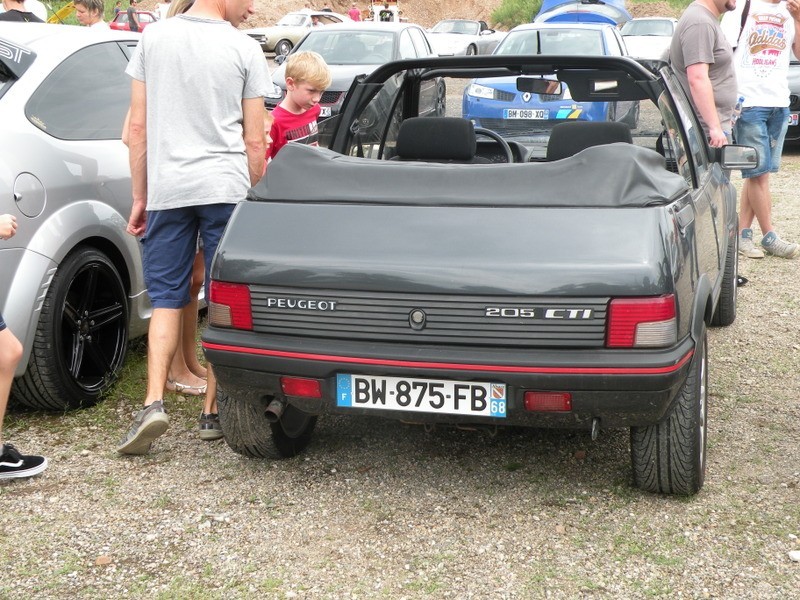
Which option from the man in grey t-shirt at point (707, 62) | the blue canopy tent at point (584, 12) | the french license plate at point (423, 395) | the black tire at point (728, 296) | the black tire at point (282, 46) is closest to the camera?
the french license plate at point (423, 395)

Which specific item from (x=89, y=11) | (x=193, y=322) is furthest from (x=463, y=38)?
(x=193, y=322)

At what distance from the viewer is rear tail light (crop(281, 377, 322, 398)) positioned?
10.3 ft

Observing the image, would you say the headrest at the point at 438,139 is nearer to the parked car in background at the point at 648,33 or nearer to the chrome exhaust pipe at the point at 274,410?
the chrome exhaust pipe at the point at 274,410

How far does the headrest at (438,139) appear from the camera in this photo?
13.5ft

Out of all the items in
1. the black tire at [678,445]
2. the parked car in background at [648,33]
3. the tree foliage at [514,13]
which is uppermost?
the black tire at [678,445]

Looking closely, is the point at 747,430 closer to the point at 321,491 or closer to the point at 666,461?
the point at 666,461

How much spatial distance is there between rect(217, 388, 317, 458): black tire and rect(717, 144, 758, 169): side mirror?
98.1 inches

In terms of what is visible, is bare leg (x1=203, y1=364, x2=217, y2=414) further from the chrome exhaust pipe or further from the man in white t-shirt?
the man in white t-shirt

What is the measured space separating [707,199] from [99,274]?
269cm

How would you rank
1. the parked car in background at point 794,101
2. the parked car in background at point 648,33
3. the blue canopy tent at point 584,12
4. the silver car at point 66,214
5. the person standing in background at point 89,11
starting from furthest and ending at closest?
1. the blue canopy tent at point 584,12
2. the parked car in background at point 648,33
3. the parked car in background at point 794,101
4. the person standing in background at point 89,11
5. the silver car at point 66,214

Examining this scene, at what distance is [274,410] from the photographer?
10.8 ft

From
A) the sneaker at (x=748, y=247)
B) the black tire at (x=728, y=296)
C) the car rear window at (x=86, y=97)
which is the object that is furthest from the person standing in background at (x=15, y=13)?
the sneaker at (x=748, y=247)

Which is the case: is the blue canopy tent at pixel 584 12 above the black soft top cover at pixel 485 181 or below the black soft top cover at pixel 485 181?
below

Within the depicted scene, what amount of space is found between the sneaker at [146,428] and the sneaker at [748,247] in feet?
16.6
